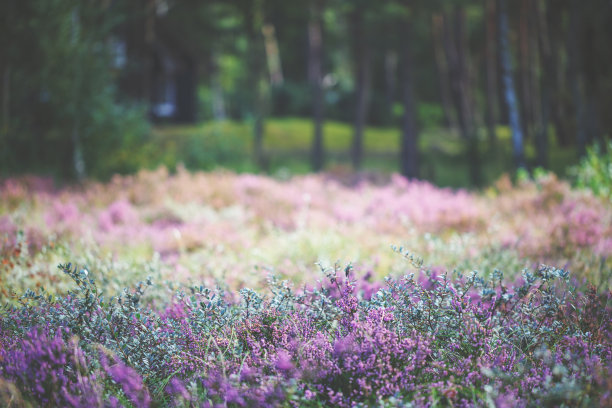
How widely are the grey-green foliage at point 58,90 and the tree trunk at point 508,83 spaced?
33.6ft

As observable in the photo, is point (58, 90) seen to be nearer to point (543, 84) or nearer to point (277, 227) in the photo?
point (277, 227)

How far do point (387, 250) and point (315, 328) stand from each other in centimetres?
265

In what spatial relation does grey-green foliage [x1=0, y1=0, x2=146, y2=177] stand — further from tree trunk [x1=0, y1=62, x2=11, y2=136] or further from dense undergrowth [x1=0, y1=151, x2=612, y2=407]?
dense undergrowth [x1=0, y1=151, x2=612, y2=407]

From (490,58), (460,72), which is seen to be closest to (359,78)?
(460,72)

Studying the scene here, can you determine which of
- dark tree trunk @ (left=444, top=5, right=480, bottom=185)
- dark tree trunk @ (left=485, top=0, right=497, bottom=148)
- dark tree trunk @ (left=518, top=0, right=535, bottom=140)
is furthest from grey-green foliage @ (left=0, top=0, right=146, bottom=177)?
dark tree trunk @ (left=444, top=5, right=480, bottom=185)

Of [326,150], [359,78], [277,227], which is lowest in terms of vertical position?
[277,227]

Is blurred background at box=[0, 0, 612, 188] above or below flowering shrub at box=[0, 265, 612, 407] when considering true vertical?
above

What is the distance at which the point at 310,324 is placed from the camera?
3.06 meters

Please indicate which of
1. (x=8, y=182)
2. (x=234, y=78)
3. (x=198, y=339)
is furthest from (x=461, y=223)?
(x=234, y=78)

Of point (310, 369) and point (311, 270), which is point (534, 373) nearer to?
point (310, 369)

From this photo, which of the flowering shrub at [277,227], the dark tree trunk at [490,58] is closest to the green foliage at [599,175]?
the flowering shrub at [277,227]

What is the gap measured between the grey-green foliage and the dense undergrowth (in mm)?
6023

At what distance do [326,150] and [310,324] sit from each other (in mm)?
26455

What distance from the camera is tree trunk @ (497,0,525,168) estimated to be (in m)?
13.5
